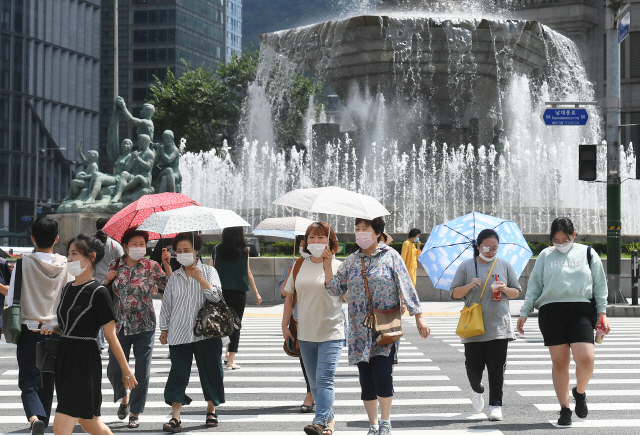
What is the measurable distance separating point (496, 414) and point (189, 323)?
2549 millimetres

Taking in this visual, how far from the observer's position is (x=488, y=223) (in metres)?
8.11

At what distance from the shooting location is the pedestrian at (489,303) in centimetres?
750

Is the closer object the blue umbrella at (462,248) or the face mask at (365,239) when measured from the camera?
the face mask at (365,239)

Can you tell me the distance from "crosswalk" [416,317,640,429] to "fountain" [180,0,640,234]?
11.5 m

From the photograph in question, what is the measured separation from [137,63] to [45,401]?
296ft

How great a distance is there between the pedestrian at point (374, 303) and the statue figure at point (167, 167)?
74.4 ft

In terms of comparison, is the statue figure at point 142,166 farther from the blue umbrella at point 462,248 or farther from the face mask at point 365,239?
the face mask at point 365,239

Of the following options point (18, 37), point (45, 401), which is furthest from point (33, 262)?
point (18, 37)

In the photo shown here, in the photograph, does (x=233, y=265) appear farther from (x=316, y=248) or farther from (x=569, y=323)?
(x=569, y=323)

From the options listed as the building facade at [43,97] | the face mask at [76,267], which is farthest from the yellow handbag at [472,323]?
the building facade at [43,97]

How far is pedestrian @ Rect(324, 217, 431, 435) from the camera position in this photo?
21.3 ft

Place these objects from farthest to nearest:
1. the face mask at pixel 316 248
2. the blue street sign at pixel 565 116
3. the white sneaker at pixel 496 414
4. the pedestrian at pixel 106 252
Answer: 1. the blue street sign at pixel 565 116
2. the pedestrian at pixel 106 252
3. the white sneaker at pixel 496 414
4. the face mask at pixel 316 248

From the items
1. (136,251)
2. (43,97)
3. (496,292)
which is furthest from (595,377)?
(43,97)

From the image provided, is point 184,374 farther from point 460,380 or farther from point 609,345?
point 609,345
